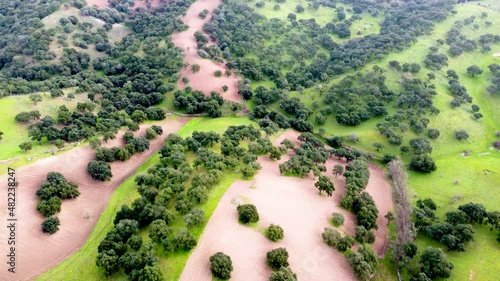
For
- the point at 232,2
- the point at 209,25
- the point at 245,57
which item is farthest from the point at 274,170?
the point at 232,2

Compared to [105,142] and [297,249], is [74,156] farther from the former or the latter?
[297,249]

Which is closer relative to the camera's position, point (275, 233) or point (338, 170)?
point (275, 233)

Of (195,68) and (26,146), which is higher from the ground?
(26,146)

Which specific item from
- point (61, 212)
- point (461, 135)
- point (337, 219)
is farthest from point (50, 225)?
point (461, 135)

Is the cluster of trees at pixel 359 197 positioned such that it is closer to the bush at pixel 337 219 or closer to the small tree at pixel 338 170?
the small tree at pixel 338 170

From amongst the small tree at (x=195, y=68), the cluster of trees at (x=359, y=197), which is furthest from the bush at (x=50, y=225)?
the small tree at (x=195, y=68)

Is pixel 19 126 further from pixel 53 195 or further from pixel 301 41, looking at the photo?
pixel 301 41

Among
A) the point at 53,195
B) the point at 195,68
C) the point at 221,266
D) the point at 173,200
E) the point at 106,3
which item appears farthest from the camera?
the point at 106,3
